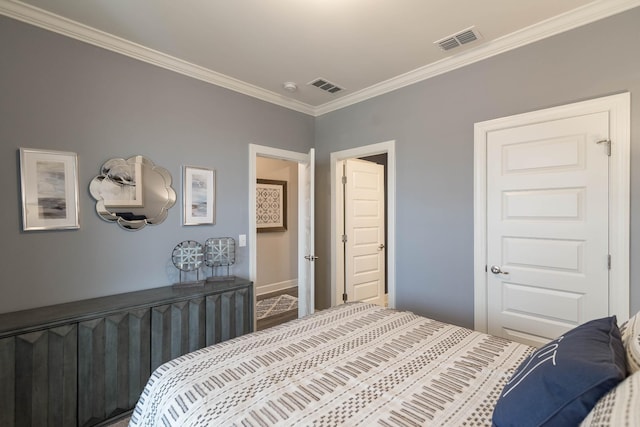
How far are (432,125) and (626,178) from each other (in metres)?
1.43

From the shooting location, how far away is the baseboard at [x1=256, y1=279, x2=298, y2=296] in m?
5.18

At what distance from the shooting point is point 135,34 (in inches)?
88.6

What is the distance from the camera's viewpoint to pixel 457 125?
263 cm

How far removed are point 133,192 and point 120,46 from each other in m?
1.18

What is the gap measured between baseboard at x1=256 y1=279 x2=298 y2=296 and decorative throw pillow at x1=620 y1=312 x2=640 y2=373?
472 centimetres

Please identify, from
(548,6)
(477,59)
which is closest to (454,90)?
(477,59)

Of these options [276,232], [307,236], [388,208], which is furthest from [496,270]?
[276,232]

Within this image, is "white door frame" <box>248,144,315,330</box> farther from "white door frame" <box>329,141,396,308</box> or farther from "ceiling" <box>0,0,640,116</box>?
"ceiling" <box>0,0,640,116</box>

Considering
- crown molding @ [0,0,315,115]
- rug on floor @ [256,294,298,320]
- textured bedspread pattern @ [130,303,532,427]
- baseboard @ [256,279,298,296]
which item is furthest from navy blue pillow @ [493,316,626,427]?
baseboard @ [256,279,298,296]

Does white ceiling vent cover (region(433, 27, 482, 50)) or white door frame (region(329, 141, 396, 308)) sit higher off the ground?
white ceiling vent cover (region(433, 27, 482, 50))

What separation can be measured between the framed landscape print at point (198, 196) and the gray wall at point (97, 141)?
64 mm

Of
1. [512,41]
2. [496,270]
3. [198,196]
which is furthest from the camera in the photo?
[198,196]

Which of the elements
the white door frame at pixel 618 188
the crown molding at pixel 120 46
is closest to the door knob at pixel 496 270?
the white door frame at pixel 618 188

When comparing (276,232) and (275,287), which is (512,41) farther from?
(275,287)
